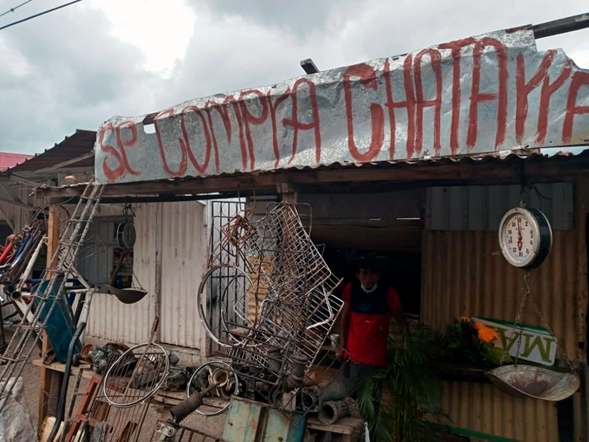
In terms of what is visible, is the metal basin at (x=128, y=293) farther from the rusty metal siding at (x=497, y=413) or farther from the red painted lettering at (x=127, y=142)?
the rusty metal siding at (x=497, y=413)

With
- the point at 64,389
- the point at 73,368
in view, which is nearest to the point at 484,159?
the point at 64,389

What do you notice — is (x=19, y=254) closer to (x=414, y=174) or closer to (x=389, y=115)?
(x=389, y=115)

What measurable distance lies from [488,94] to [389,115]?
933mm

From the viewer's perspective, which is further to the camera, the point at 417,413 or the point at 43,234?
the point at 43,234

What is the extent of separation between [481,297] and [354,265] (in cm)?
235

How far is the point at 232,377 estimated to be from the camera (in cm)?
497

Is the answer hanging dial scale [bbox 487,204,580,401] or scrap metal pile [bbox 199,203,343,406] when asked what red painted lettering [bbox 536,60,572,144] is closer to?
hanging dial scale [bbox 487,204,580,401]

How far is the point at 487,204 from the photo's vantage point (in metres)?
4.95

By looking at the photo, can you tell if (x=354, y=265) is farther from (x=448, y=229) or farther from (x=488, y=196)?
(x=488, y=196)

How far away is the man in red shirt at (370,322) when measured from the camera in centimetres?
537

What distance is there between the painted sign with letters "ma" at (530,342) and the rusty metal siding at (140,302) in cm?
630

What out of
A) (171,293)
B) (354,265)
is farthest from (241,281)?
(354,265)

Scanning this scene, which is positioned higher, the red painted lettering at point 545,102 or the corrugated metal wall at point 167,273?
the red painted lettering at point 545,102

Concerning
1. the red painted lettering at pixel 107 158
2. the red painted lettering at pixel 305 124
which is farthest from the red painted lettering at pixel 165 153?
the red painted lettering at pixel 305 124
